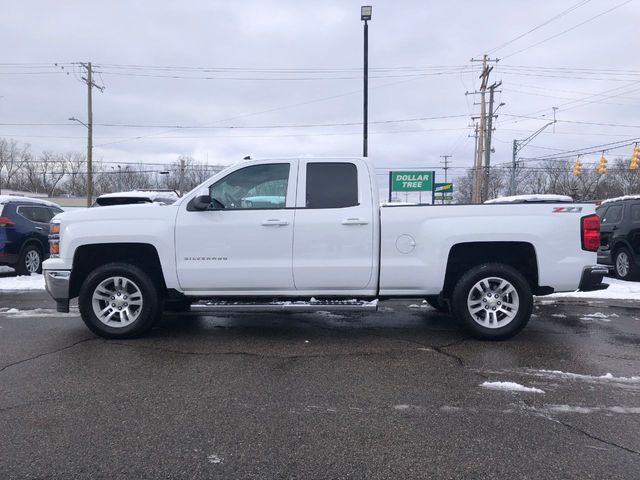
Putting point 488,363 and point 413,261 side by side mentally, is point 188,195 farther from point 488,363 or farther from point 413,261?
point 488,363

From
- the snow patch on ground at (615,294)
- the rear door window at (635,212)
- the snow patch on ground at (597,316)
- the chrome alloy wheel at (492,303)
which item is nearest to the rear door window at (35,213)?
the chrome alloy wheel at (492,303)

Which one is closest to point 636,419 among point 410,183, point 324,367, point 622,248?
point 324,367

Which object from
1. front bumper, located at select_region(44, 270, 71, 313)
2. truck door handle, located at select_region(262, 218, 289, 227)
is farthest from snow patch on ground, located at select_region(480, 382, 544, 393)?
front bumper, located at select_region(44, 270, 71, 313)

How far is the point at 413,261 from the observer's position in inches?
228

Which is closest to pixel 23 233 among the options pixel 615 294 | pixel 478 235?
pixel 478 235

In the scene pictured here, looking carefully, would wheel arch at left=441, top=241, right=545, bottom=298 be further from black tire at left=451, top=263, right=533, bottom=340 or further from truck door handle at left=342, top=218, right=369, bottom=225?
truck door handle at left=342, top=218, right=369, bottom=225

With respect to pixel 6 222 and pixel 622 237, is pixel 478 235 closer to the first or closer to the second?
pixel 622 237

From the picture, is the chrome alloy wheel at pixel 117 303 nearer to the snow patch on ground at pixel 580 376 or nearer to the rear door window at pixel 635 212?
the snow patch on ground at pixel 580 376

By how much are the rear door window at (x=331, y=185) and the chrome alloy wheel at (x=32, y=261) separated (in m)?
9.02

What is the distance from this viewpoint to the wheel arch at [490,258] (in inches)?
231

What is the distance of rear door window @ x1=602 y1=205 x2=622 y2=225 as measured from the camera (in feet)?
37.8

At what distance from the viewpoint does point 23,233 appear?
38.4 ft

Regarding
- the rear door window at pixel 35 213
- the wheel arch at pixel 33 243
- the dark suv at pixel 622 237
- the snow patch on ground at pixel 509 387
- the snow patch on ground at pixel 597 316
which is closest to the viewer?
the snow patch on ground at pixel 509 387

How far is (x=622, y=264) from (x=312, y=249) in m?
8.66
